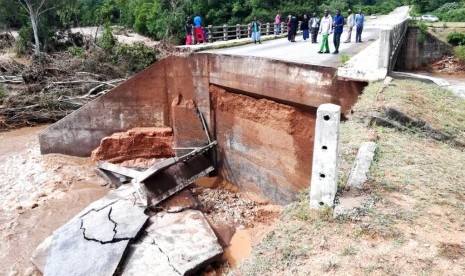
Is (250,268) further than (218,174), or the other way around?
(218,174)

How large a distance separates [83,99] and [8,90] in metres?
3.56

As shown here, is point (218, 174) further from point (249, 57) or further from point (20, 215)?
point (20, 215)

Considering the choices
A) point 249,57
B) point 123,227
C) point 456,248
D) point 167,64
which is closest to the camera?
point 456,248

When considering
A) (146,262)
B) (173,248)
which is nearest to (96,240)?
(146,262)

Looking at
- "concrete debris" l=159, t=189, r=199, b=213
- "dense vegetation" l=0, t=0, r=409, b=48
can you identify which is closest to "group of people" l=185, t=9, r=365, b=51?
"concrete debris" l=159, t=189, r=199, b=213

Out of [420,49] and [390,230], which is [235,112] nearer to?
[390,230]

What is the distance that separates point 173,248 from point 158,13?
2916 centimetres

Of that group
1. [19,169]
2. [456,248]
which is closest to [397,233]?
[456,248]

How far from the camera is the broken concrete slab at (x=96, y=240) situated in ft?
24.7

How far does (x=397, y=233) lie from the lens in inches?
161

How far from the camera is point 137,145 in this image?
541 inches

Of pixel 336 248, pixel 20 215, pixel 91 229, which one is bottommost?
pixel 20 215

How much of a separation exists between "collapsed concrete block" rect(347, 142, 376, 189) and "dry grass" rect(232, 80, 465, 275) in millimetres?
107

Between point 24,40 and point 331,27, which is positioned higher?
point 331,27
